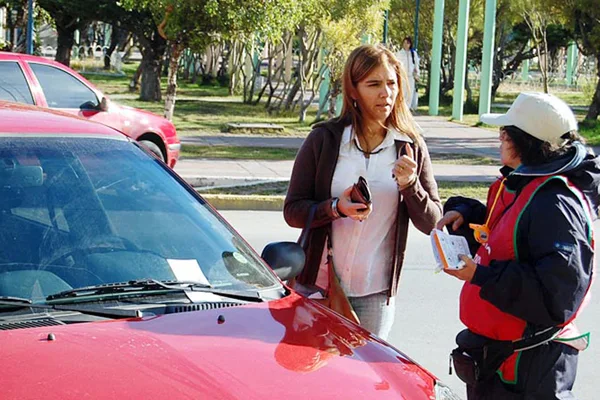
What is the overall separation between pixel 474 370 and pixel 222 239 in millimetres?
1098

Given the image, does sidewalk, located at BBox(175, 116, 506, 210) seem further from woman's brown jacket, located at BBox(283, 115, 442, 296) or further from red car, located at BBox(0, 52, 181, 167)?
woman's brown jacket, located at BBox(283, 115, 442, 296)

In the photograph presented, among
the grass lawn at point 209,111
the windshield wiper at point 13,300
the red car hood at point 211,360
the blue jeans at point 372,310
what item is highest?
the windshield wiper at point 13,300

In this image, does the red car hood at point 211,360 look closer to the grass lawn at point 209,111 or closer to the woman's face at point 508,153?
the woman's face at point 508,153

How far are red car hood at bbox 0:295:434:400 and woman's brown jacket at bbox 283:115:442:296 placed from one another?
0.98m

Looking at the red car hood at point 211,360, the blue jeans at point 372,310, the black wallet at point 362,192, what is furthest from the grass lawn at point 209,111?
the red car hood at point 211,360

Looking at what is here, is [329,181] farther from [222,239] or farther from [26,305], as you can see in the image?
[26,305]

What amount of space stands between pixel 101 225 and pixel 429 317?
15.1ft

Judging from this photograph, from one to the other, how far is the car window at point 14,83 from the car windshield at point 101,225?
8170 millimetres

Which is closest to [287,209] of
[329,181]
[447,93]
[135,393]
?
[329,181]

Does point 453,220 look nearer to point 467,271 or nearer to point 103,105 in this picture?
point 467,271

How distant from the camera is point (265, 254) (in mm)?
4191

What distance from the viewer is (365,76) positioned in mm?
4594

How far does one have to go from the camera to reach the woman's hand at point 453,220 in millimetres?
4324

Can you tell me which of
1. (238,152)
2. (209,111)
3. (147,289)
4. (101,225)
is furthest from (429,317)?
(209,111)
